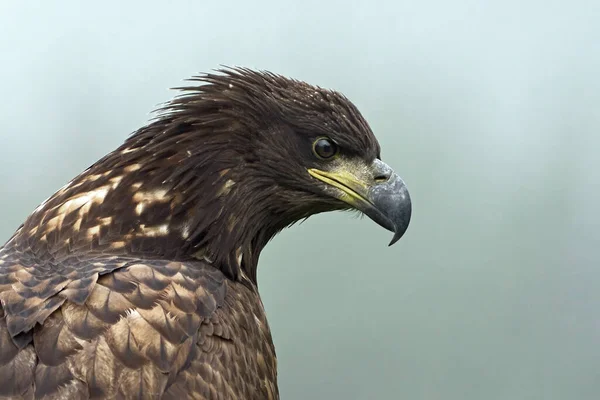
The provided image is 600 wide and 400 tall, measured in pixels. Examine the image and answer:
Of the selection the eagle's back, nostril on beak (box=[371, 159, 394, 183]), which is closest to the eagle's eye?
nostril on beak (box=[371, 159, 394, 183])

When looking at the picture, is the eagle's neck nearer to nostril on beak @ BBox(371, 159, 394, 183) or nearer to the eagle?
the eagle

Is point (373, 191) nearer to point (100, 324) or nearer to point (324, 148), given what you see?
point (324, 148)

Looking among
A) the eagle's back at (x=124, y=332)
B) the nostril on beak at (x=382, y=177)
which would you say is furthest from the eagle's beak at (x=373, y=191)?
the eagle's back at (x=124, y=332)

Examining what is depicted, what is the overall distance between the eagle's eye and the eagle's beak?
0.04 metres

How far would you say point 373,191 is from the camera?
2.61 meters

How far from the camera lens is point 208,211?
7.99 ft

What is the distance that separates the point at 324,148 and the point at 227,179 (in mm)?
316

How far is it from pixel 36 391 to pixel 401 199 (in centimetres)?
126

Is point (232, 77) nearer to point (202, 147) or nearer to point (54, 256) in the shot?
point (202, 147)

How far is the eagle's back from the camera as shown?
5.89 feet

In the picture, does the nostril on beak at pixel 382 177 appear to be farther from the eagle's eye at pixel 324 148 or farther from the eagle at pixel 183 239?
the eagle's eye at pixel 324 148

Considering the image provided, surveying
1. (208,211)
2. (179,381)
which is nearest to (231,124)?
(208,211)

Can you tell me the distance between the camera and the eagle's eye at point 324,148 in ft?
8.39

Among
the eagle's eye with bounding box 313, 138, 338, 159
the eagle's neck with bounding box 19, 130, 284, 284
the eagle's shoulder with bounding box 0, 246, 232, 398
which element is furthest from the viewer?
the eagle's eye with bounding box 313, 138, 338, 159
